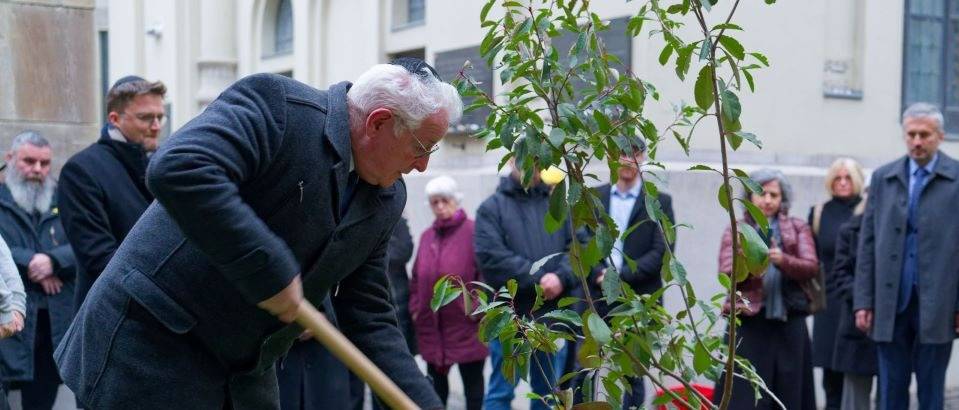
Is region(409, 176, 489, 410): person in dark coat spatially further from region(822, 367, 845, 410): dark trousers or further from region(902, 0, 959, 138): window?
region(902, 0, 959, 138): window

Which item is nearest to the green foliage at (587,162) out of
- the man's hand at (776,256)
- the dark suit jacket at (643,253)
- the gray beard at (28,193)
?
the man's hand at (776,256)

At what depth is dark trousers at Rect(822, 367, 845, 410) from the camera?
9.88 meters

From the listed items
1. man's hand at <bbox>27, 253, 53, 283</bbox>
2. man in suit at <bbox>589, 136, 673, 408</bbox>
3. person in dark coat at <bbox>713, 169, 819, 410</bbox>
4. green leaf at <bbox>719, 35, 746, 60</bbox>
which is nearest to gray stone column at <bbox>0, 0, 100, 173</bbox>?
man's hand at <bbox>27, 253, 53, 283</bbox>

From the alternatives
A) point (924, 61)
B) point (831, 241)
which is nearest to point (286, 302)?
point (831, 241)

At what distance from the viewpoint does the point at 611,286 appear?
3955 mm

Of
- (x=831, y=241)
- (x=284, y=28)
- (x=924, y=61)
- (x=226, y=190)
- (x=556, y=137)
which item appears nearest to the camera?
(x=226, y=190)

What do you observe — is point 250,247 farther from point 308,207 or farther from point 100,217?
point 100,217

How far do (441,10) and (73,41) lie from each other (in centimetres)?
413

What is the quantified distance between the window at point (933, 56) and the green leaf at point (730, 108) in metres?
8.51

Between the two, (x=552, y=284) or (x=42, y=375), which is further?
(x=552, y=284)

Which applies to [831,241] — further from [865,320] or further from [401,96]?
[401,96]

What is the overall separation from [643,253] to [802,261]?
93cm

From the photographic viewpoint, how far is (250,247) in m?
3.40

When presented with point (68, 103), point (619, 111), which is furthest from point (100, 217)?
point (68, 103)
